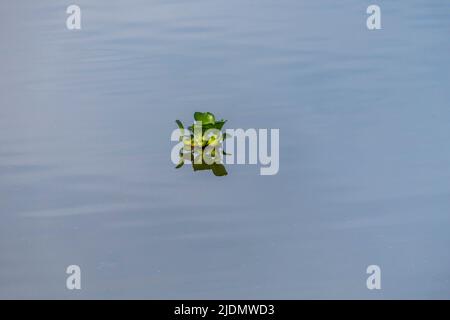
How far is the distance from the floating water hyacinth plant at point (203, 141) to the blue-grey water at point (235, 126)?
4cm

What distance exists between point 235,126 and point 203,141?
0.33 feet

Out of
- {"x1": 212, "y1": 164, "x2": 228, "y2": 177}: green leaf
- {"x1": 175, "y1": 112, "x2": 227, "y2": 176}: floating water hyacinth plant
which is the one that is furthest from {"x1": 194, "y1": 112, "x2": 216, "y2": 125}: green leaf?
{"x1": 212, "y1": 164, "x2": 228, "y2": 177}: green leaf

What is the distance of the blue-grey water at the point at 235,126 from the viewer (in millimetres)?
1557

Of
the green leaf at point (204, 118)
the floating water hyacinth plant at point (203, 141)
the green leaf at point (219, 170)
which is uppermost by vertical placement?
the green leaf at point (204, 118)

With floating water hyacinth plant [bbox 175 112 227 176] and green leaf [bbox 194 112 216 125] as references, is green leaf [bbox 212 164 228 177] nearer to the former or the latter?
floating water hyacinth plant [bbox 175 112 227 176]

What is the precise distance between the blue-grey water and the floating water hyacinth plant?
0.04m

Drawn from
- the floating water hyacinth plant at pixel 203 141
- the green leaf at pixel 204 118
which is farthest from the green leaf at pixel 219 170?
the green leaf at pixel 204 118

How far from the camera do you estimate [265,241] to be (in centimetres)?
157

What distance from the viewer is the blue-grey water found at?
1.56 meters

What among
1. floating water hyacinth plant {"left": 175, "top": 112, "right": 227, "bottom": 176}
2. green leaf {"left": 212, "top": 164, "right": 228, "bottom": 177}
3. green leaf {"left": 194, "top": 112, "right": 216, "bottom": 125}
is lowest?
green leaf {"left": 212, "top": 164, "right": 228, "bottom": 177}

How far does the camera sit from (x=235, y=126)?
1554 mm

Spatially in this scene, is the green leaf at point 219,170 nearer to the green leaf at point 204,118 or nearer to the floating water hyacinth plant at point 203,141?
the floating water hyacinth plant at point 203,141

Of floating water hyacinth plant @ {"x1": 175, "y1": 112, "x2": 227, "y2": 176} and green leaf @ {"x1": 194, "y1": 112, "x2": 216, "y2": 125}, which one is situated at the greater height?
green leaf @ {"x1": 194, "y1": 112, "x2": 216, "y2": 125}
